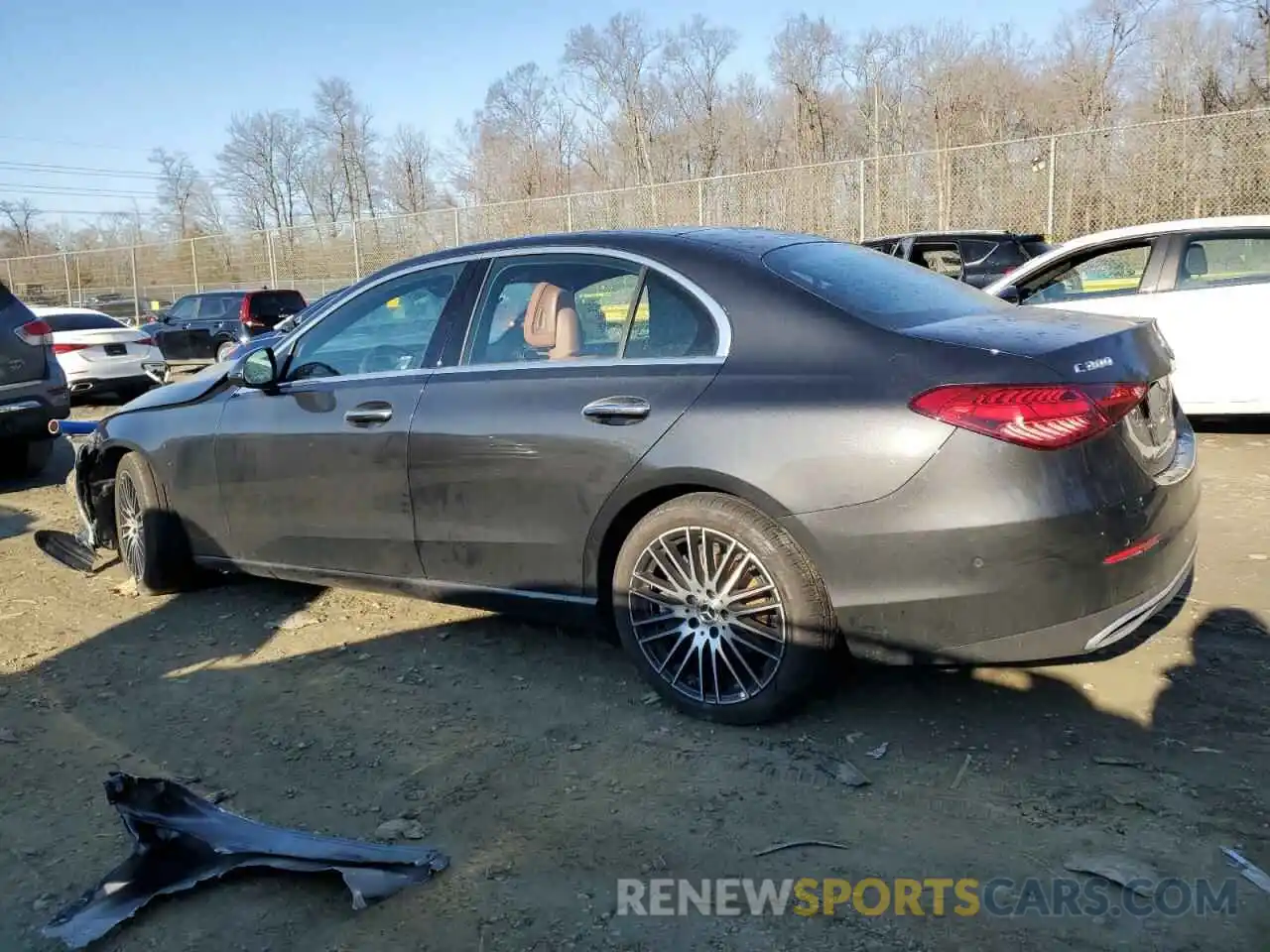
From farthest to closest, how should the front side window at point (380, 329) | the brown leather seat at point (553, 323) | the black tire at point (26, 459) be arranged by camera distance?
1. the black tire at point (26, 459)
2. the front side window at point (380, 329)
3. the brown leather seat at point (553, 323)

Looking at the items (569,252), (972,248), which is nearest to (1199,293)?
(972,248)

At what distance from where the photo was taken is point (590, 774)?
3.23 meters

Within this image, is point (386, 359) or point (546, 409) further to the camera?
point (386, 359)

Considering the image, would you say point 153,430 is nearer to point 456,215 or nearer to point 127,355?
point 127,355

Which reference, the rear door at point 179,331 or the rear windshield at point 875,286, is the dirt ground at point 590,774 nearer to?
the rear windshield at point 875,286

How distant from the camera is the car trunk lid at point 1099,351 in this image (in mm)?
3047

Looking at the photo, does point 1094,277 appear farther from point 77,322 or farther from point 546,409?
point 77,322

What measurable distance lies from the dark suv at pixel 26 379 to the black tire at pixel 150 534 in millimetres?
3108

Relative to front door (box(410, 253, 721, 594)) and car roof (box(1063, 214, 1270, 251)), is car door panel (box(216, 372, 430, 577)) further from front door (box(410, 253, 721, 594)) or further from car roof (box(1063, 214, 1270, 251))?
car roof (box(1063, 214, 1270, 251))

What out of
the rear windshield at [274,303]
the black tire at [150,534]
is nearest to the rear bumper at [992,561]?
the black tire at [150,534]

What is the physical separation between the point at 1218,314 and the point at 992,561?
557 centimetres

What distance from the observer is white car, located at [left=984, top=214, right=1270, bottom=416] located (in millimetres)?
7211

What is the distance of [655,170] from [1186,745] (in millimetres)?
37805

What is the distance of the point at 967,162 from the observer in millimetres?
15508
